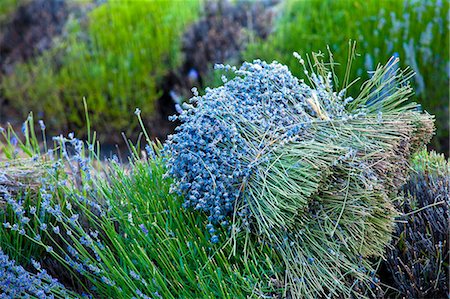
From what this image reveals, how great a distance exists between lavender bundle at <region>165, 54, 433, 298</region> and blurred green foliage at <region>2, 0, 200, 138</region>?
10.7ft

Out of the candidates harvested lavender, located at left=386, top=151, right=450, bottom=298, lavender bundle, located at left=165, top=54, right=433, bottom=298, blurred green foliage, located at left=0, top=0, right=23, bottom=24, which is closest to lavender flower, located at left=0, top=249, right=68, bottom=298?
lavender bundle, located at left=165, top=54, right=433, bottom=298

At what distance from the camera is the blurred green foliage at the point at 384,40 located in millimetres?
4559

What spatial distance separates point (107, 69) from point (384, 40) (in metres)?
2.52

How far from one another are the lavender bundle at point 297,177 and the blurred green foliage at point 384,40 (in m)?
2.05

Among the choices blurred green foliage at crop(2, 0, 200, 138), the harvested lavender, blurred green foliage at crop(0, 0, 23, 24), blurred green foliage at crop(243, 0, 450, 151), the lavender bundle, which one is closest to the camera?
the lavender bundle

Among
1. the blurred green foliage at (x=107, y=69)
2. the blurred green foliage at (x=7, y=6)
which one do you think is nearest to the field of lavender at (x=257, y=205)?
the blurred green foliage at (x=107, y=69)

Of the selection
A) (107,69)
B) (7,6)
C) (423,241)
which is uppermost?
(7,6)

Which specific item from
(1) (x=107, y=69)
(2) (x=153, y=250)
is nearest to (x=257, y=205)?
(2) (x=153, y=250)

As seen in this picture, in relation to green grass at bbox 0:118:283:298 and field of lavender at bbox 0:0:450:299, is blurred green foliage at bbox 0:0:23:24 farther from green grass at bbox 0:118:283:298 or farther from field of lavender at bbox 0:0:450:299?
green grass at bbox 0:118:283:298

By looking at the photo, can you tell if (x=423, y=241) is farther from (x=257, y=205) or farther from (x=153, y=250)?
(x=153, y=250)

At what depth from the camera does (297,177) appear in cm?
218

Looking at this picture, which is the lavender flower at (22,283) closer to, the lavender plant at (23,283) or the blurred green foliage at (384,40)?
the lavender plant at (23,283)

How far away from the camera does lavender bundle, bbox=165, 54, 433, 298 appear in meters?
2.21

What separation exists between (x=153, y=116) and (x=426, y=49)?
8.09 ft
